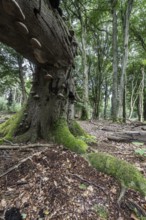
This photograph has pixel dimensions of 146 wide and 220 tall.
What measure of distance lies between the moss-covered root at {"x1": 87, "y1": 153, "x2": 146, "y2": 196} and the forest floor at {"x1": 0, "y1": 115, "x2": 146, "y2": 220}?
0.09m

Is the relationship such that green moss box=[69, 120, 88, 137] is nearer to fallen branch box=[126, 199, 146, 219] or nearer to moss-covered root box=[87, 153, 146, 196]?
moss-covered root box=[87, 153, 146, 196]

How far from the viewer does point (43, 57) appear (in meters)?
2.69

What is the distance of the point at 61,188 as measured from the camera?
201cm

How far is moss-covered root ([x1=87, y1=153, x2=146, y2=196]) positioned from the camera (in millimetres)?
2233

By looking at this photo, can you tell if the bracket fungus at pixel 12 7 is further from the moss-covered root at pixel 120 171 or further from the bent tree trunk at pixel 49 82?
the moss-covered root at pixel 120 171

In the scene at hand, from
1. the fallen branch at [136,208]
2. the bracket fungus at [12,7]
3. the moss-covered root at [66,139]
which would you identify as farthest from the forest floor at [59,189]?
the bracket fungus at [12,7]

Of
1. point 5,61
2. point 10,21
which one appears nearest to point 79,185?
point 10,21

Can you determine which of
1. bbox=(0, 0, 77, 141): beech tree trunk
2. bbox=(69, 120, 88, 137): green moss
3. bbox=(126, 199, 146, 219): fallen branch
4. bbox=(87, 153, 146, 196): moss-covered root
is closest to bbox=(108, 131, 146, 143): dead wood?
bbox=(69, 120, 88, 137): green moss

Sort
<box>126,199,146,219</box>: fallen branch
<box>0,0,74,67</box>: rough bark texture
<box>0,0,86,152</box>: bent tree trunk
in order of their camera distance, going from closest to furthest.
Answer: <box>0,0,74,67</box>: rough bark texture, <box>126,199,146,219</box>: fallen branch, <box>0,0,86,152</box>: bent tree trunk

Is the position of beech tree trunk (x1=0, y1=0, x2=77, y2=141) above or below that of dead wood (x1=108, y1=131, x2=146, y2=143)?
above

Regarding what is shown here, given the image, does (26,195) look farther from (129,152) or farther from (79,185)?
(129,152)

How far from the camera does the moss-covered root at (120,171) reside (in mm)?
2233

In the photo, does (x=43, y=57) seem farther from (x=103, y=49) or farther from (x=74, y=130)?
(x=103, y=49)

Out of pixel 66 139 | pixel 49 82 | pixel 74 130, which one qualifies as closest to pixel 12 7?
pixel 49 82
